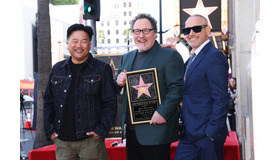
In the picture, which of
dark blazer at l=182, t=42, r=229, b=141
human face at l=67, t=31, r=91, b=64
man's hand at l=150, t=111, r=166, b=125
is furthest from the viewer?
human face at l=67, t=31, r=91, b=64

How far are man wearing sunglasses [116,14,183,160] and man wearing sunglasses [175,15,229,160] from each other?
117 millimetres

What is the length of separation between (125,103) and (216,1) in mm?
9959

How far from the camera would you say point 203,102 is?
10.3 feet

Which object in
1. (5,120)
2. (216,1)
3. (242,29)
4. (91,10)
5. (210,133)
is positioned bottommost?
(210,133)

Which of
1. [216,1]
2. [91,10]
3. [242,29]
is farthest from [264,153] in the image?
[216,1]

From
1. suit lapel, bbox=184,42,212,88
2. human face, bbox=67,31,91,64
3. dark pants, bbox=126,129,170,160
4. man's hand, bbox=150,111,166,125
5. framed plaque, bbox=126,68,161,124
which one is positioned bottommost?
dark pants, bbox=126,129,170,160

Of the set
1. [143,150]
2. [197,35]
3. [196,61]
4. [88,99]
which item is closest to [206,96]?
[196,61]

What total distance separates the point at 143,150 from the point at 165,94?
61cm

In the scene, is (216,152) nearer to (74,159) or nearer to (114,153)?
(74,159)

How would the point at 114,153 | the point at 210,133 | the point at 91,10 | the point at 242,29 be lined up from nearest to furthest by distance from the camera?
the point at 210,133 < the point at 114,153 < the point at 242,29 < the point at 91,10

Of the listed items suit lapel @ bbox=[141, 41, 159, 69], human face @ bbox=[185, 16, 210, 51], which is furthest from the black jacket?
human face @ bbox=[185, 16, 210, 51]

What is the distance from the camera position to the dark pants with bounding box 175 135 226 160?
122 inches

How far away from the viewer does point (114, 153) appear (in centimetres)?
517

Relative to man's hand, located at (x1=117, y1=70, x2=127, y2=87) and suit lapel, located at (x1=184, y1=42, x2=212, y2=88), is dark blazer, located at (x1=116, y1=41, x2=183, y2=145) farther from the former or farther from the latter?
man's hand, located at (x1=117, y1=70, x2=127, y2=87)
